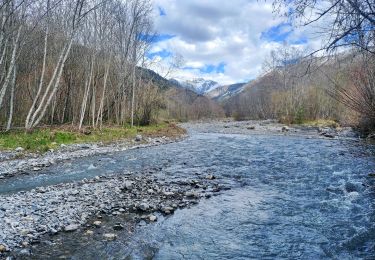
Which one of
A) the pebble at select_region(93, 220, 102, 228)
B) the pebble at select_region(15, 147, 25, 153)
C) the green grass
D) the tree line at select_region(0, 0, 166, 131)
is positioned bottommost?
the pebble at select_region(93, 220, 102, 228)

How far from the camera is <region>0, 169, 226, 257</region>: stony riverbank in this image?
7918 mm

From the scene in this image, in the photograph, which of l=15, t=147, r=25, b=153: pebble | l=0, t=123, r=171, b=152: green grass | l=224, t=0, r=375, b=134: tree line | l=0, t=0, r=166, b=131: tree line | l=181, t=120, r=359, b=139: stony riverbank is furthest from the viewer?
l=181, t=120, r=359, b=139: stony riverbank

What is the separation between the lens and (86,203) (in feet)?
33.4

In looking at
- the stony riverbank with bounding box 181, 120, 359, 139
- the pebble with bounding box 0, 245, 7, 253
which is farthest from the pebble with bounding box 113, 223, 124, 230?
the stony riverbank with bounding box 181, 120, 359, 139

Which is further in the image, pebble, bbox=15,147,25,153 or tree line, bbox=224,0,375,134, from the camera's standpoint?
pebble, bbox=15,147,25,153

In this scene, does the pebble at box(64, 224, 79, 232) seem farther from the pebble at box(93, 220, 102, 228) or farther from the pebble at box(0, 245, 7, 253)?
the pebble at box(0, 245, 7, 253)

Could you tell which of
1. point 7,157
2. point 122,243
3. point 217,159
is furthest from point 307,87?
point 122,243

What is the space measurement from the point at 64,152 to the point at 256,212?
43.8 feet

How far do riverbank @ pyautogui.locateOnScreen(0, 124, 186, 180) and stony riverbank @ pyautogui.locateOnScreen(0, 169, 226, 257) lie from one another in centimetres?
398

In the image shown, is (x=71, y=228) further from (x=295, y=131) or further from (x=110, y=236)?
(x=295, y=131)

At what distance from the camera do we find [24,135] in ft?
72.6

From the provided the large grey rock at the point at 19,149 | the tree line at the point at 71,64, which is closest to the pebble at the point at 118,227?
the large grey rock at the point at 19,149

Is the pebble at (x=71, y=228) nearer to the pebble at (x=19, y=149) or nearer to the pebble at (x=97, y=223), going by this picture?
the pebble at (x=97, y=223)

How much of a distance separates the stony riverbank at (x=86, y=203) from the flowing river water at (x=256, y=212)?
617 mm
